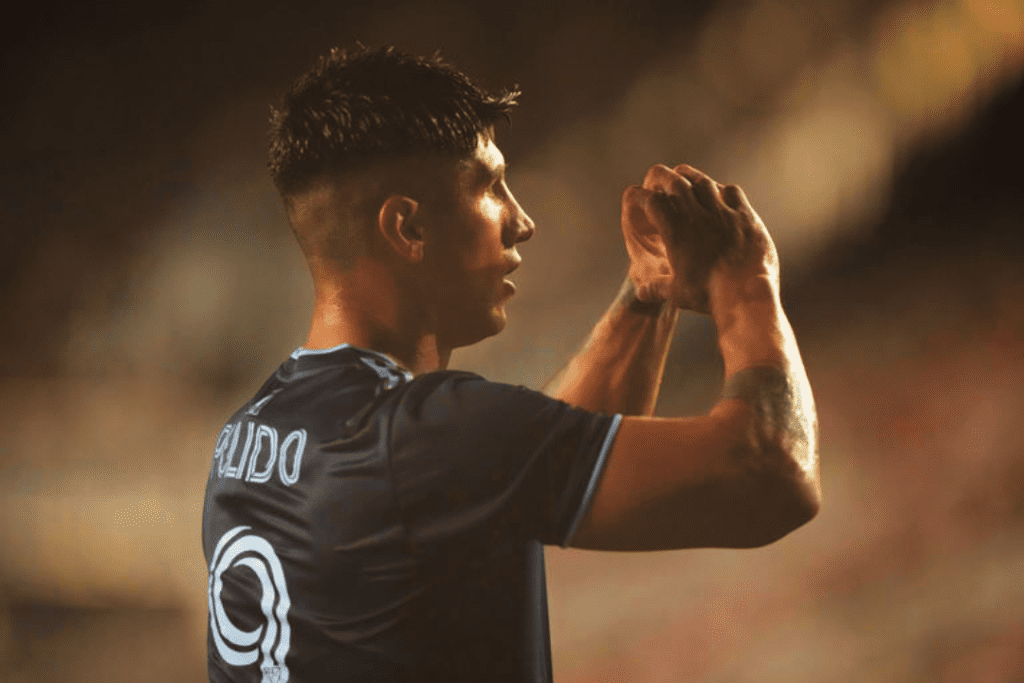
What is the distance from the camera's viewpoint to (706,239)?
878 millimetres

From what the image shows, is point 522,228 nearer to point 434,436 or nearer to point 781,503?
point 434,436

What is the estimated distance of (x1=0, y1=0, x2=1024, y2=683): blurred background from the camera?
1.94 meters

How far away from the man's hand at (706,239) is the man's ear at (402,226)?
0.24m

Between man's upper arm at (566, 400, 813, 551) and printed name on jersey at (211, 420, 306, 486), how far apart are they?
0.89 feet

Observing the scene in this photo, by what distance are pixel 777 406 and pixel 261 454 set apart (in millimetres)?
480

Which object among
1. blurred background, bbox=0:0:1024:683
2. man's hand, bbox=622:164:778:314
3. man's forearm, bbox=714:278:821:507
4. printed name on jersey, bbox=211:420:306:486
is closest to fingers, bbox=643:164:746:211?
man's hand, bbox=622:164:778:314

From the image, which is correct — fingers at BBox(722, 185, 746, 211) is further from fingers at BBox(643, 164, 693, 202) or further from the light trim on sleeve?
the light trim on sleeve

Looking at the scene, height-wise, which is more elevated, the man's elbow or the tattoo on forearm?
the tattoo on forearm

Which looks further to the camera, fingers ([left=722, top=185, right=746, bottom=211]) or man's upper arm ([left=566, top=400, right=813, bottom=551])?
fingers ([left=722, top=185, right=746, bottom=211])

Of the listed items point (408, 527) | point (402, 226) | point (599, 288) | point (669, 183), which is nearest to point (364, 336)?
point (402, 226)

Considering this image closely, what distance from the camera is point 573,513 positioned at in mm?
733

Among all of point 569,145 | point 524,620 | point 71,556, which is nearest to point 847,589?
point 569,145

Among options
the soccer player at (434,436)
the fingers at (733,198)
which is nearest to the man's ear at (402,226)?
the soccer player at (434,436)

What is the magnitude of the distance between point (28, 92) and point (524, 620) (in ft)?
6.39
